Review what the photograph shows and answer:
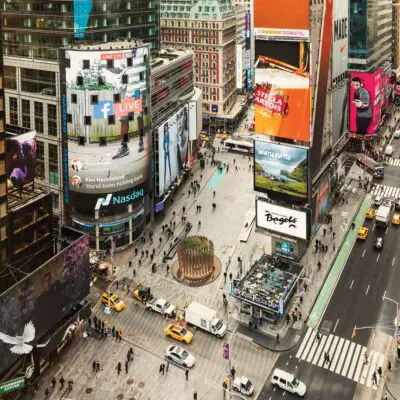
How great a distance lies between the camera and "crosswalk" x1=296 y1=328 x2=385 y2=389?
6379cm

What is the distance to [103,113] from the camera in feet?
282

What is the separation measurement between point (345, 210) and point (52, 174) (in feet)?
185

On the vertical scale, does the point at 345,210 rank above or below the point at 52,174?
below

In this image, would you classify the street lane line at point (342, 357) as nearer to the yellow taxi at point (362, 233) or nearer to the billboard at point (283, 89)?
the yellow taxi at point (362, 233)

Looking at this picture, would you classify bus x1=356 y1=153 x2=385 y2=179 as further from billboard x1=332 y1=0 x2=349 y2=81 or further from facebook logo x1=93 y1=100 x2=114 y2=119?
facebook logo x1=93 y1=100 x2=114 y2=119

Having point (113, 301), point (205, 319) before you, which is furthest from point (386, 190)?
point (113, 301)

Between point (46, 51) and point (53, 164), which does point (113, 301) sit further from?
point (46, 51)

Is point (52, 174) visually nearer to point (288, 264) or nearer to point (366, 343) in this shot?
point (288, 264)

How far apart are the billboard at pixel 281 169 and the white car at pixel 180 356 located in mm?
29486

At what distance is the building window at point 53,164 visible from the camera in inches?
3610

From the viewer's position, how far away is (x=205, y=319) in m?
70.1

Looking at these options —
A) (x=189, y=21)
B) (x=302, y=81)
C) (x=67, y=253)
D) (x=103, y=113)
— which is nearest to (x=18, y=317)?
(x=67, y=253)

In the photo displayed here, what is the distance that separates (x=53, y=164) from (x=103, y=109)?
14.7m

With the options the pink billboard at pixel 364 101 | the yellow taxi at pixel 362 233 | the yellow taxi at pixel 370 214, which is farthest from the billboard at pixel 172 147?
the pink billboard at pixel 364 101
